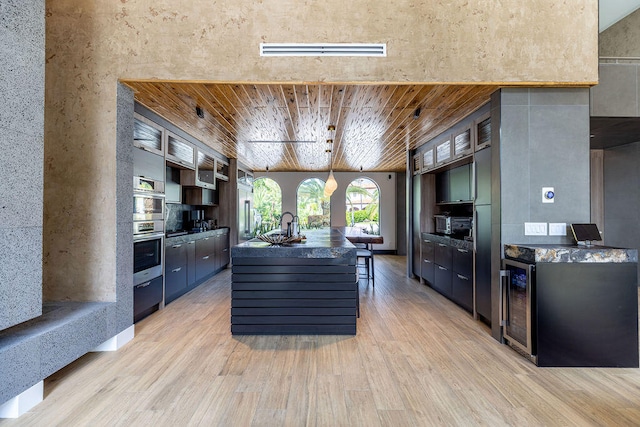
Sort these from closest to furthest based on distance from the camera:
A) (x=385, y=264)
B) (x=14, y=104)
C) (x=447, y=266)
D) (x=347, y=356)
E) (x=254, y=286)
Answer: (x=14, y=104)
(x=347, y=356)
(x=254, y=286)
(x=447, y=266)
(x=385, y=264)

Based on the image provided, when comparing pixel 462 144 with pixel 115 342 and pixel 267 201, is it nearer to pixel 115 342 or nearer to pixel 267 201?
pixel 115 342

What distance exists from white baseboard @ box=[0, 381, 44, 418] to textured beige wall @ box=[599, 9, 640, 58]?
7861 mm

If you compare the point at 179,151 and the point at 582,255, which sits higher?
the point at 179,151

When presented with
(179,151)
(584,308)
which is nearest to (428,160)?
(584,308)

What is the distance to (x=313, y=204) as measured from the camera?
9414 mm

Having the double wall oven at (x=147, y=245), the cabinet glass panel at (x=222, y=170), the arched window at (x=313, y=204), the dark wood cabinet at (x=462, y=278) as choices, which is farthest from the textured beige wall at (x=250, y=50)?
the arched window at (x=313, y=204)

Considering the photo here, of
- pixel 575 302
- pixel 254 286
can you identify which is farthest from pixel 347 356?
pixel 575 302

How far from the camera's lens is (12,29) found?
74.5 inches

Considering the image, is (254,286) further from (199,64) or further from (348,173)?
(348,173)

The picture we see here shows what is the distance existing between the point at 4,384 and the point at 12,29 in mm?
2154

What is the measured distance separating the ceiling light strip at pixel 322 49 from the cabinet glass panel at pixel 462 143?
172 cm

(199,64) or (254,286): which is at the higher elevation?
(199,64)

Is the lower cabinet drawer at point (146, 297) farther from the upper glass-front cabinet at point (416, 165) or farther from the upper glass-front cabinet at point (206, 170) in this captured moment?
the upper glass-front cabinet at point (416, 165)

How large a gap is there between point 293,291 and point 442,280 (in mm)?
2616
